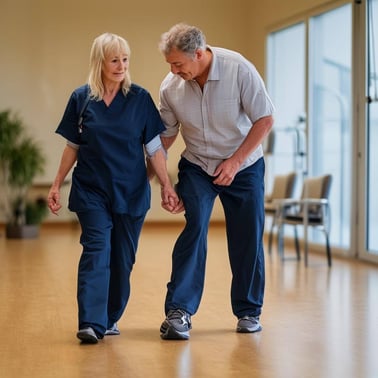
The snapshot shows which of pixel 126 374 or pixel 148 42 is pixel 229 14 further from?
pixel 126 374

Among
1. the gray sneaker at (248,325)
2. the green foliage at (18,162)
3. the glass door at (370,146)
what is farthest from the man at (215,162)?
the green foliage at (18,162)

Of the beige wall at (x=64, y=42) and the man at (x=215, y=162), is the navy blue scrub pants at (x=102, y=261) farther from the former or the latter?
the beige wall at (x=64, y=42)

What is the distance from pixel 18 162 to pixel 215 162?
20.9 ft

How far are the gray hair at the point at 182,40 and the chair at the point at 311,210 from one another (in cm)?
374

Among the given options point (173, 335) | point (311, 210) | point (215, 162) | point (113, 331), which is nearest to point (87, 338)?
point (113, 331)

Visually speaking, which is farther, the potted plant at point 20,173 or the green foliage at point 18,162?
the green foliage at point 18,162

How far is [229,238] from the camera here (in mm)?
4008

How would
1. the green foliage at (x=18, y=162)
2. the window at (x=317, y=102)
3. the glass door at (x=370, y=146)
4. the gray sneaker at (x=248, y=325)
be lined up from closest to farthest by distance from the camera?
the gray sneaker at (x=248, y=325)
the glass door at (x=370, y=146)
the window at (x=317, y=102)
the green foliage at (x=18, y=162)

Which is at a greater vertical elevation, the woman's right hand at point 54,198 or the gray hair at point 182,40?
the gray hair at point 182,40

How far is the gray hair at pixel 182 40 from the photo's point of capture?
143 inches

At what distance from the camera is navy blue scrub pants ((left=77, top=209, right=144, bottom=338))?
12.0 feet

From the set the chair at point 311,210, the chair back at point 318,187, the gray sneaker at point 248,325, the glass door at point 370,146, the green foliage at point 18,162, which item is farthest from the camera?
the green foliage at point 18,162

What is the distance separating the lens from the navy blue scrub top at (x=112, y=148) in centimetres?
368

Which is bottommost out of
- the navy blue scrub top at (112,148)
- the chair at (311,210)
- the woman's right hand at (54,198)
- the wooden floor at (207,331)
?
the wooden floor at (207,331)
